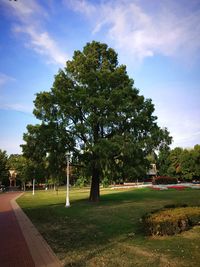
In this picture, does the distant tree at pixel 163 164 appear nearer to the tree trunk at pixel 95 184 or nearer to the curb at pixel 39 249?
the tree trunk at pixel 95 184

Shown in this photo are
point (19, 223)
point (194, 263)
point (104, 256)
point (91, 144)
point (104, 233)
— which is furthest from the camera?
point (91, 144)

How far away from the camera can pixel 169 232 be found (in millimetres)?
10805

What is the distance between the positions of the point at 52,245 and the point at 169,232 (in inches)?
175

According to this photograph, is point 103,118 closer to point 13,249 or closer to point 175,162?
point 13,249

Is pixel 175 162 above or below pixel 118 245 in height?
above

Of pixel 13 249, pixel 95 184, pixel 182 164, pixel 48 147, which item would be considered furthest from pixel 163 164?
pixel 13 249

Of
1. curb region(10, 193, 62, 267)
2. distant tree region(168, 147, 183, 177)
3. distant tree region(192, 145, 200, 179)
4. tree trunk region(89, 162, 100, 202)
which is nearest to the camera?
curb region(10, 193, 62, 267)

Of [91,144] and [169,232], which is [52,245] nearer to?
[169,232]

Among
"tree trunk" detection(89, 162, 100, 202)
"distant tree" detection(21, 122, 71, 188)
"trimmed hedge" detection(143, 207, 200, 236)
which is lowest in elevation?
"trimmed hedge" detection(143, 207, 200, 236)

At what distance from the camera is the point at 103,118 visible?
23.9m

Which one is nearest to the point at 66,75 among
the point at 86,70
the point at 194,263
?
the point at 86,70

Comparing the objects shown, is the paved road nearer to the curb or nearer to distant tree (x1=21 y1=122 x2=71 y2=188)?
the curb

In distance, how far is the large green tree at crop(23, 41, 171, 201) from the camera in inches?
945

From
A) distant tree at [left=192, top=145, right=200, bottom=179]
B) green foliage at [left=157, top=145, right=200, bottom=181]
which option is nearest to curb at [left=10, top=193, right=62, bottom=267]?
green foliage at [left=157, top=145, right=200, bottom=181]
